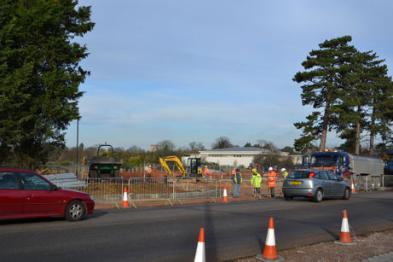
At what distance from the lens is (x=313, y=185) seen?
24594 mm

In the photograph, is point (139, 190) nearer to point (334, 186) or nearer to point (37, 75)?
A: point (37, 75)

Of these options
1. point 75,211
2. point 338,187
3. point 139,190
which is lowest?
point 139,190

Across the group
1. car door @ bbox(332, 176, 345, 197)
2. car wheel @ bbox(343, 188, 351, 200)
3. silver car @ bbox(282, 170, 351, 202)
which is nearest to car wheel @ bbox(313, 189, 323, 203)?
silver car @ bbox(282, 170, 351, 202)

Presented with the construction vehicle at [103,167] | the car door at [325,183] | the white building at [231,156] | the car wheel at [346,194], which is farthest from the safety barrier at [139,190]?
the white building at [231,156]

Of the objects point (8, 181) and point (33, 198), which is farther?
point (33, 198)

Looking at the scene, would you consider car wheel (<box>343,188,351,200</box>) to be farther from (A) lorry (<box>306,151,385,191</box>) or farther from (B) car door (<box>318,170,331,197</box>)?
(A) lorry (<box>306,151,385,191</box>)

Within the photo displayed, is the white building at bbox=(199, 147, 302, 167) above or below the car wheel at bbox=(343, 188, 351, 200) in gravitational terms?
above

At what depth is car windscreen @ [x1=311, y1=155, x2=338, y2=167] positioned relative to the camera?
3522 centimetres

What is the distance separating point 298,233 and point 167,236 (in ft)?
11.5

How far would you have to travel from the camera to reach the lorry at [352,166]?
35.3 metres

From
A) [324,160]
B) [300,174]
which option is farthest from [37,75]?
[324,160]

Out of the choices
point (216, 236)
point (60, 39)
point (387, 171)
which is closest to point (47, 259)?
point (216, 236)

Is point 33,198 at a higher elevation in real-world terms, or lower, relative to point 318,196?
higher

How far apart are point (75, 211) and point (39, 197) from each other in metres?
1.33
